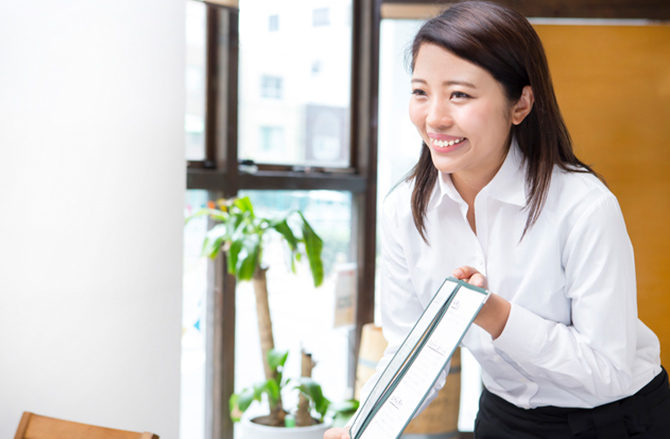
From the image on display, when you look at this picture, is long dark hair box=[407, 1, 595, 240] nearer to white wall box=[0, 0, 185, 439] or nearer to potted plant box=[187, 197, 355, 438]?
white wall box=[0, 0, 185, 439]

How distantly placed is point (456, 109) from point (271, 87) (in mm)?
1833

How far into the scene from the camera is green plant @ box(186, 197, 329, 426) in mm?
2436

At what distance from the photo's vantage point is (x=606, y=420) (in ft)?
4.11

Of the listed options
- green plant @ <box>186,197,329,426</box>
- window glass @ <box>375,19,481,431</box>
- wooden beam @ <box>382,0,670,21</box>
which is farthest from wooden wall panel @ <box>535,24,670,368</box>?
green plant @ <box>186,197,329,426</box>

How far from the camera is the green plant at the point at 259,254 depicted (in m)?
2.44

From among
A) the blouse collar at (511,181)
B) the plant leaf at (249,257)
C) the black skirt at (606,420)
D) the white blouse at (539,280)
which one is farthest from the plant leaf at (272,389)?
the blouse collar at (511,181)

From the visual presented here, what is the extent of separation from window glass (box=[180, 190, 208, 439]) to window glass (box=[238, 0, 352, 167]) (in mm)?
388

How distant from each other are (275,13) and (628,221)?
197 cm

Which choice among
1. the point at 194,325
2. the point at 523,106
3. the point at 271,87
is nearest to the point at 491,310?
the point at 523,106

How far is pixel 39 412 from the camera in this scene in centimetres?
155

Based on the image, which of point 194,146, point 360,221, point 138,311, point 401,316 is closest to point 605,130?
point 360,221

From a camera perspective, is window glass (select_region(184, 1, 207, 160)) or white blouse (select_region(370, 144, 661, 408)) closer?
white blouse (select_region(370, 144, 661, 408))

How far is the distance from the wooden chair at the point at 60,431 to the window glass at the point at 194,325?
3.88ft

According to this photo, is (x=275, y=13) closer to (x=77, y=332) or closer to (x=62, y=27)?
(x=62, y=27)
